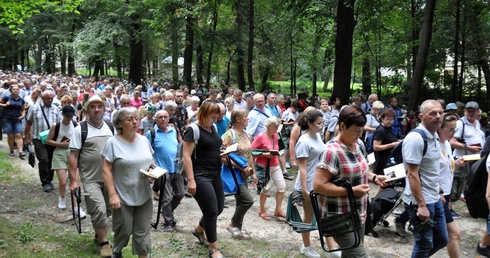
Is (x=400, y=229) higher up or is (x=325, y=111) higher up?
(x=325, y=111)

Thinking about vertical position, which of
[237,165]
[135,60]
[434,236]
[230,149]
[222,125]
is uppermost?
[135,60]

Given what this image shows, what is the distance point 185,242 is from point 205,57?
104 ft

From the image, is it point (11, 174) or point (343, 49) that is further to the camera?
point (343, 49)

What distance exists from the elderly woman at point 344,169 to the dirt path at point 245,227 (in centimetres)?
233

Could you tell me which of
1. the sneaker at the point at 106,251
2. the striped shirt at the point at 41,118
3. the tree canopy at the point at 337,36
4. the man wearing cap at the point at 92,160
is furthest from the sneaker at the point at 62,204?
the tree canopy at the point at 337,36

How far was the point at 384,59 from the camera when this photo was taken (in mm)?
25766

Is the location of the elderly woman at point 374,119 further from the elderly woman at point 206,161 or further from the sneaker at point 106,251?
the sneaker at point 106,251

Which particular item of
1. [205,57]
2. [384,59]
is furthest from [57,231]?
[205,57]

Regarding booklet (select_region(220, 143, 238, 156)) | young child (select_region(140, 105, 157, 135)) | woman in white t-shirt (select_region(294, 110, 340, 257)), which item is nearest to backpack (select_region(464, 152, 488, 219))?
woman in white t-shirt (select_region(294, 110, 340, 257))

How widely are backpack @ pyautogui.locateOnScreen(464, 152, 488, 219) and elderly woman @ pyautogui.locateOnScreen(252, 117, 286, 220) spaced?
278 centimetres

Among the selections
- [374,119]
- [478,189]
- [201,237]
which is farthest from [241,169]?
[374,119]

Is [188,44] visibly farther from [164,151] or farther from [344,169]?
[344,169]

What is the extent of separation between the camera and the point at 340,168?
3736 mm

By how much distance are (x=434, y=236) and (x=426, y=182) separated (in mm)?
584
